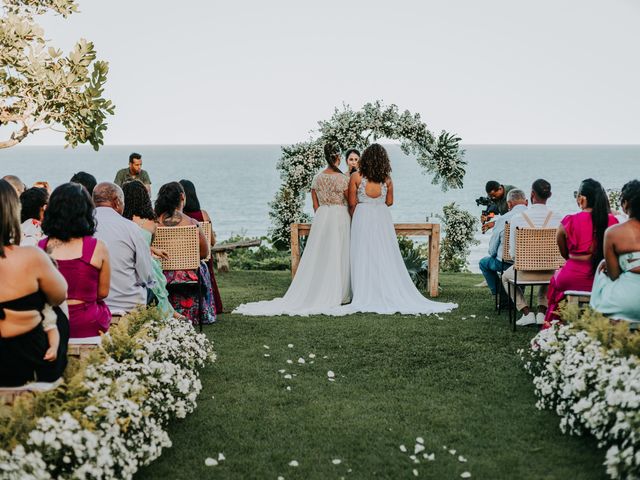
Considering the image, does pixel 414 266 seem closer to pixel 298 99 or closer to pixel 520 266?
pixel 520 266

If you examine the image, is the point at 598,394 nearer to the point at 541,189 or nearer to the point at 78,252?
the point at 78,252

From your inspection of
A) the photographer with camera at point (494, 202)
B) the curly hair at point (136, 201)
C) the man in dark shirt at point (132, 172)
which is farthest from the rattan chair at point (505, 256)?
the man in dark shirt at point (132, 172)

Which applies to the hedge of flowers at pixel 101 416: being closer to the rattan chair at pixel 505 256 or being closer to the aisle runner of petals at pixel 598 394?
the aisle runner of petals at pixel 598 394

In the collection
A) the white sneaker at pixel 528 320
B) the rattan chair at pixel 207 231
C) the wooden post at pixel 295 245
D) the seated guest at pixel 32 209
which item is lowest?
the white sneaker at pixel 528 320

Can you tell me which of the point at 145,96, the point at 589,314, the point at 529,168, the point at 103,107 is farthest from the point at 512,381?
the point at 529,168

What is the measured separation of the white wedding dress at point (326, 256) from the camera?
10.2m

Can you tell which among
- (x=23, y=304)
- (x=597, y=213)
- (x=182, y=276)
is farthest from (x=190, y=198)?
(x=23, y=304)

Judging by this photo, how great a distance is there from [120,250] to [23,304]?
248cm

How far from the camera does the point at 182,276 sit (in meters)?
8.55

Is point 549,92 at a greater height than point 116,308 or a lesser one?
greater

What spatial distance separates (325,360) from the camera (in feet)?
23.6

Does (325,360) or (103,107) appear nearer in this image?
(325,360)

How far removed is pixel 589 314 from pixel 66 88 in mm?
6026

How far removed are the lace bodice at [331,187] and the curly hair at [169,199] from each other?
2471mm
